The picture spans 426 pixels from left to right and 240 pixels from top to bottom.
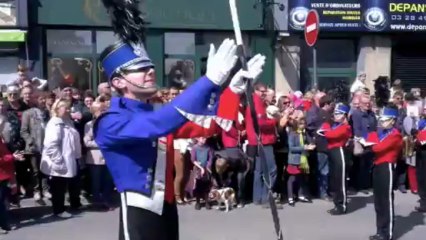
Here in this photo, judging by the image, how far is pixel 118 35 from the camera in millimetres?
4340

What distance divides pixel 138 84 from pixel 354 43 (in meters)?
15.5

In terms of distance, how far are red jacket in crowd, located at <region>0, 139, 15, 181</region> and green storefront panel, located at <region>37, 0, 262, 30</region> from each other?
A: 7.54 meters

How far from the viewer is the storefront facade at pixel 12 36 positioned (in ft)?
53.2

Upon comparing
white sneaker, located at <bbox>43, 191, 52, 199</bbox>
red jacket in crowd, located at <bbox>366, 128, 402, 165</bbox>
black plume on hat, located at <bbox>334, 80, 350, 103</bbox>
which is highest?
black plume on hat, located at <bbox>334, 80, 350, 103</bbox>

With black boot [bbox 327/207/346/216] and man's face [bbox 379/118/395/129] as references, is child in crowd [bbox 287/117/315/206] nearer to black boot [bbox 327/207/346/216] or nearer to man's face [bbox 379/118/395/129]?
black boot [bbox 327/207/346/216]

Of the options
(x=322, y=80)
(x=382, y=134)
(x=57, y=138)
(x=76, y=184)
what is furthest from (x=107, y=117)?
(x=322, y=80)

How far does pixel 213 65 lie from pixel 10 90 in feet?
26.8

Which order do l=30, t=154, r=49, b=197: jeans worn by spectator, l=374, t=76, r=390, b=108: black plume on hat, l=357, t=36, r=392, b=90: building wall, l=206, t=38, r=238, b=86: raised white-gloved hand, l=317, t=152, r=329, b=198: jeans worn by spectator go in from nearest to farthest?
l=206, t=38, r=238, b=86: raised white-gloved hand → l=30, t=154, r=49, b=197: jeans worn by spectator → l=317, t=152, r=329, b=198: jeans worn by spectator → l=374, t=76, r=390, b=108: black plume on hat → l=357, t=36, r=392, b=90: building wall

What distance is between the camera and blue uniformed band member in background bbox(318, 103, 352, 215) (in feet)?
36.3

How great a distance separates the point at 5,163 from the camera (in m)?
9.58

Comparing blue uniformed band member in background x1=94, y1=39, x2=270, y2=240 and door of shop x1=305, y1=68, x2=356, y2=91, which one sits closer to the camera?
blue uniformed band member in background x1=94, y1=39, x2=270, y2=240

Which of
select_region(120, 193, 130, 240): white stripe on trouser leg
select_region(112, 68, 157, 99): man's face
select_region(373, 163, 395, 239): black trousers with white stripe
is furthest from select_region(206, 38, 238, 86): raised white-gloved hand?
select_region(373, 163, 395, 239): black trousers with white stripe

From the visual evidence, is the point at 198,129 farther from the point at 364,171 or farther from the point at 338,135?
the point at 364,171

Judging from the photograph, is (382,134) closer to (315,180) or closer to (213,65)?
(315,180)
